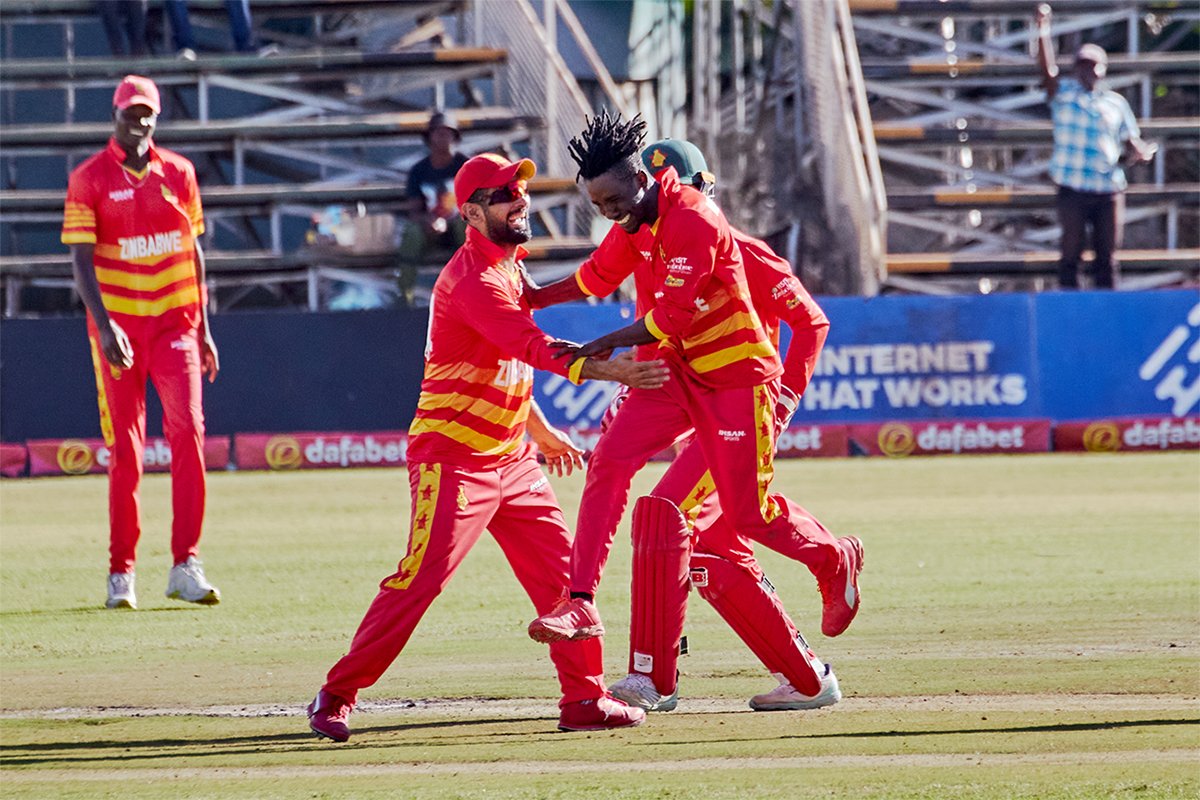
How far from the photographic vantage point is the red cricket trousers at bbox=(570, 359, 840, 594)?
6.48 m

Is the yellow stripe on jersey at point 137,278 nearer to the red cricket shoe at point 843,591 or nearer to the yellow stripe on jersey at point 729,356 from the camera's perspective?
the yellow stripe on jersey at point 729,356

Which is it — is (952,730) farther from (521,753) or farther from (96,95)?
(96,95)

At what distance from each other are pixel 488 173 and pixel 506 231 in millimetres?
216

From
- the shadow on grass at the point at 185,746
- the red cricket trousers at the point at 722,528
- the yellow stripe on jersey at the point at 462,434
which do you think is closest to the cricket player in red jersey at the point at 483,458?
the yellow stripe on jersey at the point at 462,434

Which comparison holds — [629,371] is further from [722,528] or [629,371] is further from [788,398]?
[788,398]

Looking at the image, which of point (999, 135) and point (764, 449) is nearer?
point (764, 449)

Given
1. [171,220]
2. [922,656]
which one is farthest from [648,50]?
[922,656]

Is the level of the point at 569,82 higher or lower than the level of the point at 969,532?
higher

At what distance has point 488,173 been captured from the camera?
6.43m

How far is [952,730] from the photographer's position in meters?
6.16

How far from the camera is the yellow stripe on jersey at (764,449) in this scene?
6.50 m

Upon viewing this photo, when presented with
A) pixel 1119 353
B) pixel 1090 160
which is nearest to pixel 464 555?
pixel 1119 353

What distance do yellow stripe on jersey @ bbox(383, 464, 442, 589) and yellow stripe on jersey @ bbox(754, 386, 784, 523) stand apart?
1.13 metres

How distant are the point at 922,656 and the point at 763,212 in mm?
16234
